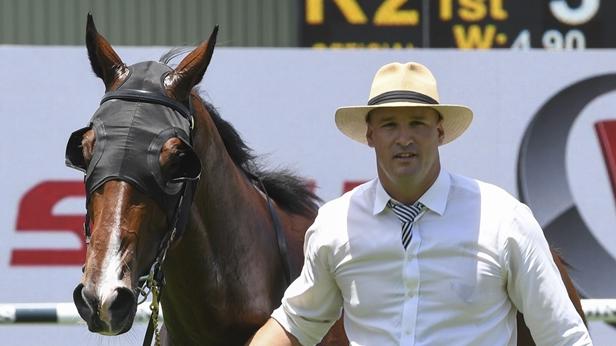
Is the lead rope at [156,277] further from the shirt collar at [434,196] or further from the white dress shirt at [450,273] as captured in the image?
the shirt collar at [434,196]

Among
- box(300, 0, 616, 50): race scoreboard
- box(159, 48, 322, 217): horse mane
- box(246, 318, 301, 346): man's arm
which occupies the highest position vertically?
box(300, 0, 616, 50): race scoreboard

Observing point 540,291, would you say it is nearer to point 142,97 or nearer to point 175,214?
point 175,214

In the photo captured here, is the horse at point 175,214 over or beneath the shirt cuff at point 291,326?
over

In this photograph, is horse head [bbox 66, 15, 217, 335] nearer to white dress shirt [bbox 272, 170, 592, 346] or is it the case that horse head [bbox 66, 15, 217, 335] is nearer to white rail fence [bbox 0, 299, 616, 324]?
white dress shirt [bbox 272, 170, 592, 346]

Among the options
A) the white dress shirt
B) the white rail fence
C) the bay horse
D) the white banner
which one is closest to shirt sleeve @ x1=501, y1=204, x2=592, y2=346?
the white dress shirt

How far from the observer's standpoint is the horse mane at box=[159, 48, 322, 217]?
144 inches

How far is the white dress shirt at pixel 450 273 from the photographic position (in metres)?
2.73

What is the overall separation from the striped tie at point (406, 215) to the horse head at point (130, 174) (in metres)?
0.50

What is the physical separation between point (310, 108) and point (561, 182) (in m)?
1.15

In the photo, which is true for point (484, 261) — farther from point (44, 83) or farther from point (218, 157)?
point (44, 83)

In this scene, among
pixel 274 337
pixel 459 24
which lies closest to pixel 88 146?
pixel 274 337

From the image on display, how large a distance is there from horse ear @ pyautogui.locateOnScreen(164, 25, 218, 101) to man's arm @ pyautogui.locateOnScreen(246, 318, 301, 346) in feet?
2.10

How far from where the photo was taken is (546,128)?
5684 mm

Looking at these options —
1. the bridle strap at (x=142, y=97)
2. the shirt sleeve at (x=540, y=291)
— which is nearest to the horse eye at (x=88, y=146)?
the bridle strap at (x=142, y=97)
